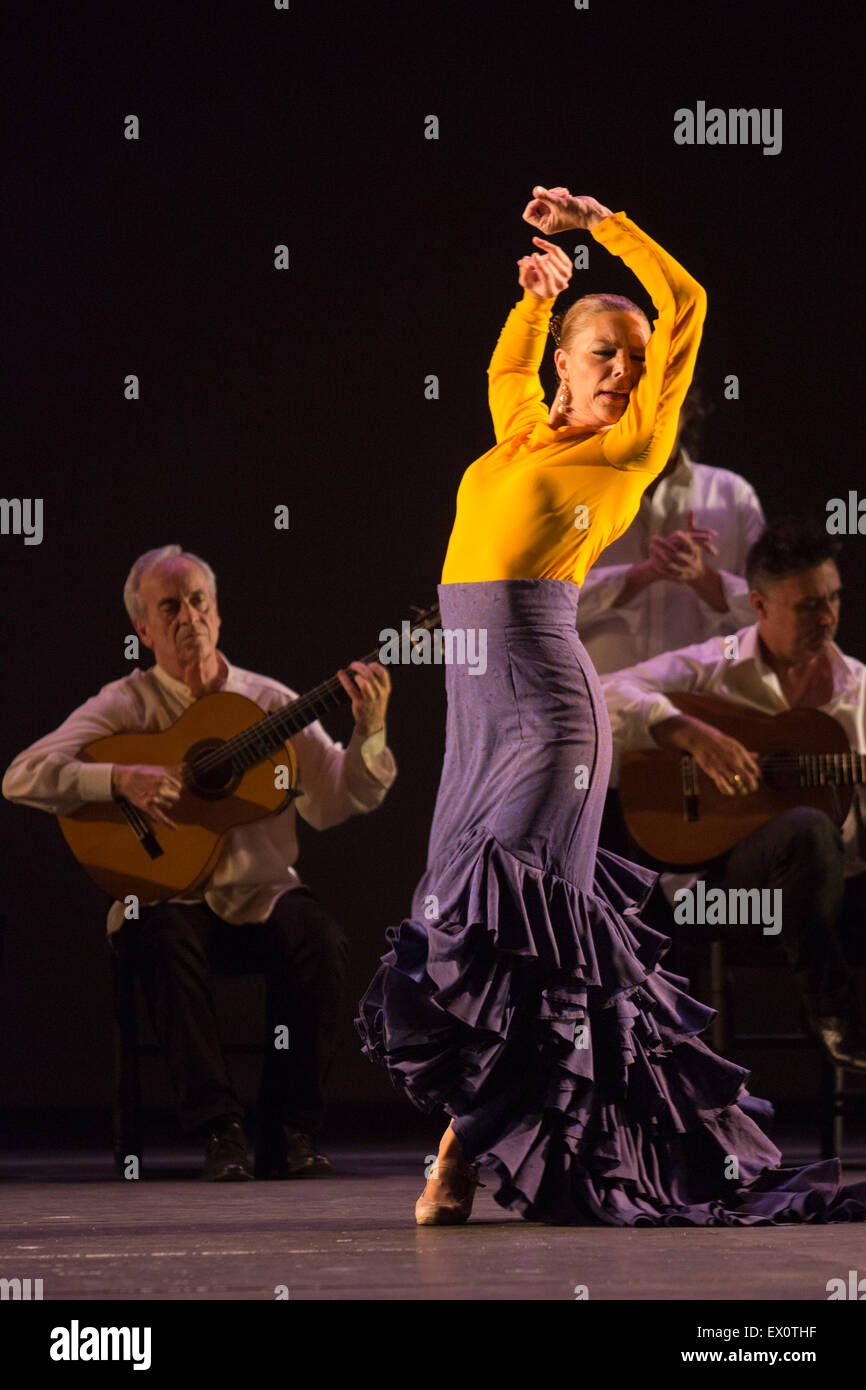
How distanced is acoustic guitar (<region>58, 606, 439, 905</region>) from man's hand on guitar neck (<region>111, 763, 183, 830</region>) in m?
0.02

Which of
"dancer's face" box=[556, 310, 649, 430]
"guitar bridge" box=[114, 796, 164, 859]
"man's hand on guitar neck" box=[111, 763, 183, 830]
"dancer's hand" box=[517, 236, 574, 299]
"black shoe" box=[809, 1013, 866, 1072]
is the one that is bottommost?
"black shoe" box=[809, 1013, 866, 1072]

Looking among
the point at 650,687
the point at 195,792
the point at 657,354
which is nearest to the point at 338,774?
the point at 195,792

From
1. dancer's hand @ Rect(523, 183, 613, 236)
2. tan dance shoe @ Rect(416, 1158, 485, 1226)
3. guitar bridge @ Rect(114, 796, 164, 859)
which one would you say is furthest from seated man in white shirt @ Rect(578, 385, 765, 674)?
tan dance shoe @ Rect(416, 1158, 485, 1226)

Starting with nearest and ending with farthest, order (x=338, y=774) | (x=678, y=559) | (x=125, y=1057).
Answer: (x=125, y=1057), (x=338, y=774), (x=678, y=559)

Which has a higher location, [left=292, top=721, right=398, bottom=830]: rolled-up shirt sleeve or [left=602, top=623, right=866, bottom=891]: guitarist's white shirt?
[left=602, top=623, right=866, bottom=891]: guitarist's white shirt

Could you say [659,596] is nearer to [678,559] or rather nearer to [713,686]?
[678,559]

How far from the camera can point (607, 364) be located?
330cm

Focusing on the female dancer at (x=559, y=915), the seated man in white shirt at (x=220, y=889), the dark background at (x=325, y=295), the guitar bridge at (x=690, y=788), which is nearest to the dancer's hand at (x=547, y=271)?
the female dancer at (x=559, y=915)

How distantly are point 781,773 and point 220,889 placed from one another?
4.41 ft

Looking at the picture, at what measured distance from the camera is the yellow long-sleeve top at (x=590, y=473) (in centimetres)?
319

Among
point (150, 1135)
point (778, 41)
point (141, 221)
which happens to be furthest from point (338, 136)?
point (150, 1135)

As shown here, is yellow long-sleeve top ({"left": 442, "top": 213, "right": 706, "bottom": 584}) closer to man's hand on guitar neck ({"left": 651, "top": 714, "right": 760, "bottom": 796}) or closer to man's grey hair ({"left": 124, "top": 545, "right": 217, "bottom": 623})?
man's hand on guitar neck ({"left": 651, "top": 714, "right": 760, "bottom": 796})

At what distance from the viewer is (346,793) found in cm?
465

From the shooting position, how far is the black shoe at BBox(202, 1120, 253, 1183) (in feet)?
13.5
